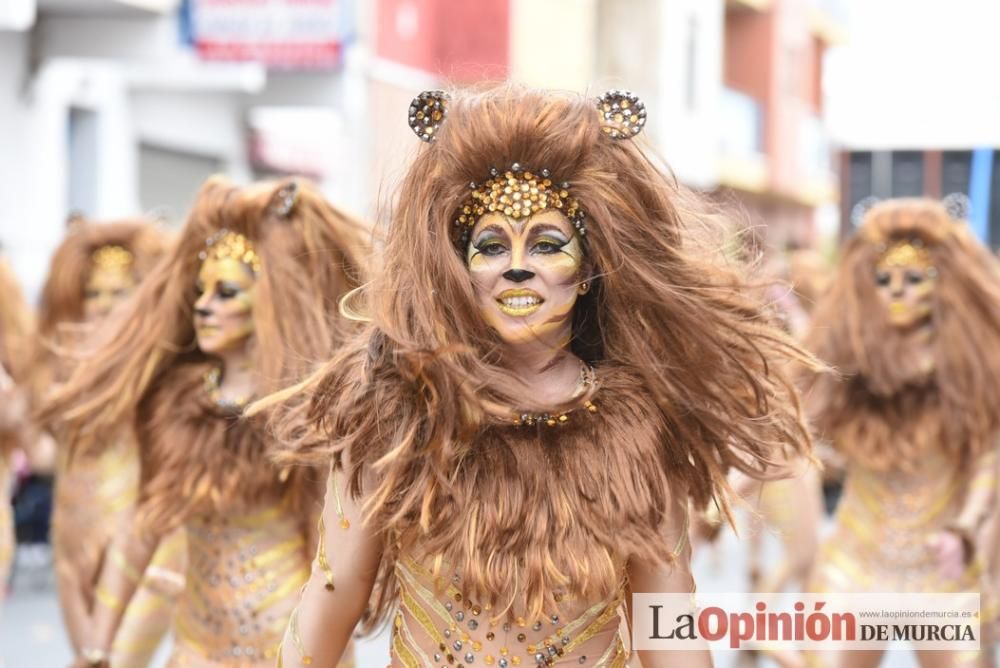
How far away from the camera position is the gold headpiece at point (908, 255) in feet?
22.2

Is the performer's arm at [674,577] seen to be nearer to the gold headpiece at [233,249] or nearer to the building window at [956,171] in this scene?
the gold headpiece at [233,249]

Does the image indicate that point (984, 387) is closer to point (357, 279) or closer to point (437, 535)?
point (357, 279)

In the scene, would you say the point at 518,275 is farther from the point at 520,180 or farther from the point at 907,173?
the point at 907,173

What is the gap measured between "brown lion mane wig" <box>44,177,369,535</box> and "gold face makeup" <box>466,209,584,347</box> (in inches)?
59.7

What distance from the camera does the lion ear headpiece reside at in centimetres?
353

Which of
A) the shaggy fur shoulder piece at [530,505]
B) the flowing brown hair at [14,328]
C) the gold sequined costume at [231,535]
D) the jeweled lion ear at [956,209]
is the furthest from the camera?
the flowing brown hair at [14,328]

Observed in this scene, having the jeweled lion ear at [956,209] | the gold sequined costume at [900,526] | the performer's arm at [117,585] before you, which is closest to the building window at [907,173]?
the jeweled lion ear at [956,209]

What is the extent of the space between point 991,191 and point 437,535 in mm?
8106

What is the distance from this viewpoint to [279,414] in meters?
4.05

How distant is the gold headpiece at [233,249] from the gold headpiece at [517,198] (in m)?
1.85

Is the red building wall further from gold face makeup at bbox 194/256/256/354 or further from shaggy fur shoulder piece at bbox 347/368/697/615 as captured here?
shaggy fur shoulder piece at bbox 347/368/697/615

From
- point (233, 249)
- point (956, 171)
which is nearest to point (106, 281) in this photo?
point (233, 249)

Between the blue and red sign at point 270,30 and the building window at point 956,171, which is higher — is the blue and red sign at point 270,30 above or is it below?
above

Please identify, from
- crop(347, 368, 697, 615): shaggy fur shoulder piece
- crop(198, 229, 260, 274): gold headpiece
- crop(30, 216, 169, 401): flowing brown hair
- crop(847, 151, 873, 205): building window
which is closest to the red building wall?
crop(847, 151, 873, 205): building window
